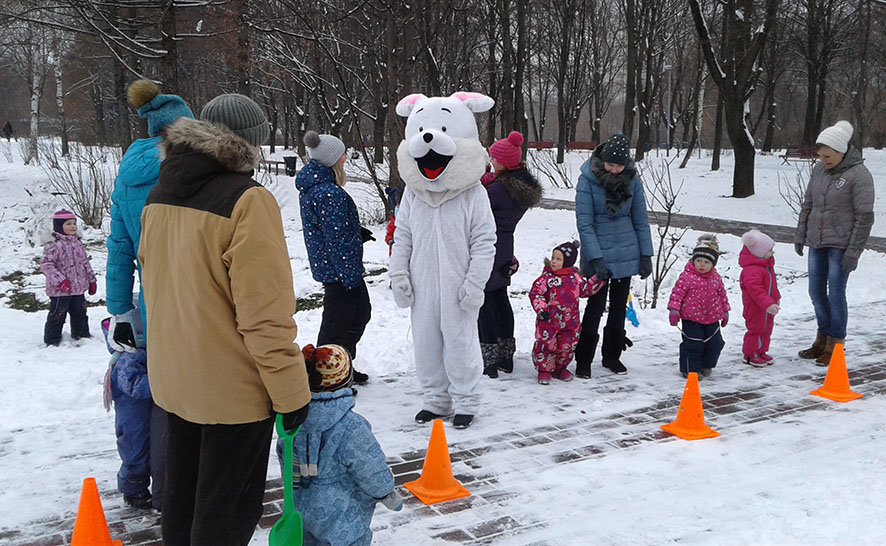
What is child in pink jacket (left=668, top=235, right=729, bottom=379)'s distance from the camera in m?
6.06

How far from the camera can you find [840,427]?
5.10m

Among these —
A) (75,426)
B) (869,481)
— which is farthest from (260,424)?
(869,481)

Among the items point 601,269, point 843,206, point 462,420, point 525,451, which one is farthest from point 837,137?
point 462,420

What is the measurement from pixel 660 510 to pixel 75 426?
4069 millimetres

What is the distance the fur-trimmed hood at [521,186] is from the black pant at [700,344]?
1721 mm

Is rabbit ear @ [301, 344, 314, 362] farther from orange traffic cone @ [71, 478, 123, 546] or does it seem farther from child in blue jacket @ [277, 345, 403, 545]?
orange traffic cone @ [71, 478, 123, 546]

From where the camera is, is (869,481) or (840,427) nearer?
(869,481)

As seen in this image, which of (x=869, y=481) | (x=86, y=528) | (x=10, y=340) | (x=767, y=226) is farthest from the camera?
(x=767, y=226)

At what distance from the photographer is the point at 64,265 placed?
7.55 meters

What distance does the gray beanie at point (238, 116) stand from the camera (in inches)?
115

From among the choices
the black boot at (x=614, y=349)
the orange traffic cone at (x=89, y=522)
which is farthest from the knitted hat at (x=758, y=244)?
the orange traffic cone at (x=89, y=522)

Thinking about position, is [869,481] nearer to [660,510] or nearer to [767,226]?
[660,510]

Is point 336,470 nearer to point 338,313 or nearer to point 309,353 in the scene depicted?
point 309,353

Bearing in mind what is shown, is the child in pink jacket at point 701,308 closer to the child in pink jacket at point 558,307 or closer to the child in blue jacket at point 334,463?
the child in pink jacket at point 558,307
